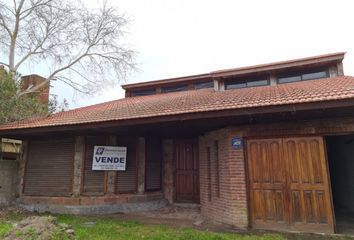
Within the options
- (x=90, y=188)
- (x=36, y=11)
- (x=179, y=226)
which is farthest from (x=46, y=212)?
(x=36, y=11)

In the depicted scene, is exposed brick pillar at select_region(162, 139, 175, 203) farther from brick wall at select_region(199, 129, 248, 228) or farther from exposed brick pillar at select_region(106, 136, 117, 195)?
brick wall at select_region(199, 129, 248, 228)

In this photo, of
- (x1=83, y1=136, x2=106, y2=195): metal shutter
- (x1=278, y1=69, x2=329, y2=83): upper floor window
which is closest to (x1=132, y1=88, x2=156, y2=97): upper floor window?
(x1=83, y1=136, x2=106, y2=195): metal shutter

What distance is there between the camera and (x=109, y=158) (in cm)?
848

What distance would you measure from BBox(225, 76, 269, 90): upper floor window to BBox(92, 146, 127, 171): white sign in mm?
4997

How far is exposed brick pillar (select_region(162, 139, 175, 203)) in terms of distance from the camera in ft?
31.3

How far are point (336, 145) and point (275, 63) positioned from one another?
12.1ft

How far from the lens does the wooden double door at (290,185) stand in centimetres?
557

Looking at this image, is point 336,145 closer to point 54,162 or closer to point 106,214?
point 106,214

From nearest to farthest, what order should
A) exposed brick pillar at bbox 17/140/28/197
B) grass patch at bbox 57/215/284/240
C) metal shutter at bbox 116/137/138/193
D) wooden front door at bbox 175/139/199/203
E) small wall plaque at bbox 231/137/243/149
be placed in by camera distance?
grass patch at bbox 57/215/284/240 < small wall plaque at bbox 231/137/243/149 < metal shutter at bbox 116/137/138/193 < exposed brick pillar at bbox 17/140/28/197 < wooden front door at bbox 175/139/199/203

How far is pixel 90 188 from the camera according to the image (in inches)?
325

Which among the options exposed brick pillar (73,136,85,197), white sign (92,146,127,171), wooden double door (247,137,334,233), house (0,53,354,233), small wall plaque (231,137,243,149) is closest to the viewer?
wooden double door (247,137,334,233)

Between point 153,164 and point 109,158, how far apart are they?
1.71 meters

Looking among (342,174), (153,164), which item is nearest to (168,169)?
(153,164)

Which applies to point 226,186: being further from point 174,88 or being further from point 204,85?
point 174,88
